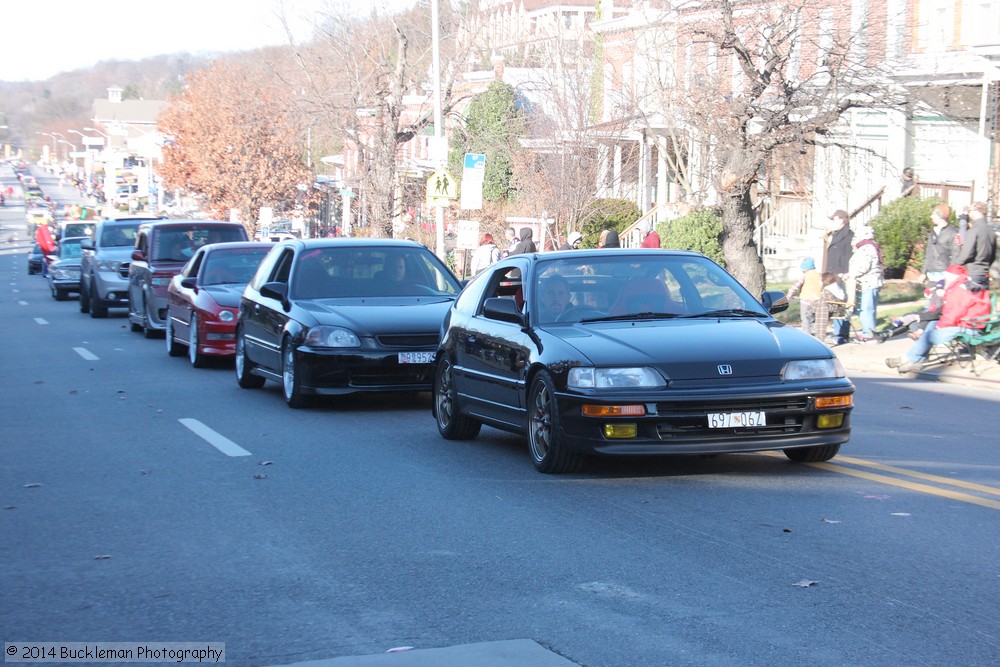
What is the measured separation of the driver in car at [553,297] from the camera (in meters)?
9.51

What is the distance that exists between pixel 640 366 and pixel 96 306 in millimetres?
22593

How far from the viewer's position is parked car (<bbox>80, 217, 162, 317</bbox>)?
1099 inches

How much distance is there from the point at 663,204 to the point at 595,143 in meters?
4.50

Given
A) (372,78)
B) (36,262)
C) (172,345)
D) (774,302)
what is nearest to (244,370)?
(172,345)

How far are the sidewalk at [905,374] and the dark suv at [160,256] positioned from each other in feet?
34.2

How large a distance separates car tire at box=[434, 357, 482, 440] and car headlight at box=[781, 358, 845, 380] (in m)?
2.91

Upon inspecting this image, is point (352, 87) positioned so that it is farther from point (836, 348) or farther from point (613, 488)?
point (613, 488)

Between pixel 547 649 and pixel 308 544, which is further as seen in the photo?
pixel 308 544

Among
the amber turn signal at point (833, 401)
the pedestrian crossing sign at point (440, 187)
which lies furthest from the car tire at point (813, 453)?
the pedestrian crossing sign at point (440, 187)

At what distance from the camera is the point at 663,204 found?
3525 centimetres

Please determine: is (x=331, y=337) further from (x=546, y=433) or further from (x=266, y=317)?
(x=546, y=433)

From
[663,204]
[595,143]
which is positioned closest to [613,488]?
[663,204]

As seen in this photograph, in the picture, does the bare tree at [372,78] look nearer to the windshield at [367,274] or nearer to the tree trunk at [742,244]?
the tree trunk at [742,244]

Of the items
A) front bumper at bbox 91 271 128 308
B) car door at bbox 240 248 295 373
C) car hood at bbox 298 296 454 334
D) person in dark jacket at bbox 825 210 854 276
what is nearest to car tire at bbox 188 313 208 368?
car door at bbox 240 248 295 373
